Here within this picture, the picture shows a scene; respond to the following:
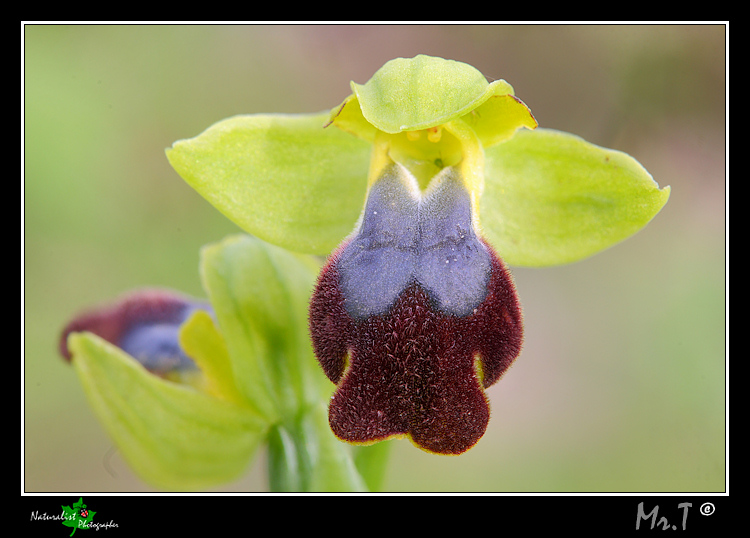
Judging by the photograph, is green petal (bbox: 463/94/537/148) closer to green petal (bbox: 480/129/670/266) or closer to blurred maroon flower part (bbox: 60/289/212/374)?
green petal (bbox: 480/129/670/266)

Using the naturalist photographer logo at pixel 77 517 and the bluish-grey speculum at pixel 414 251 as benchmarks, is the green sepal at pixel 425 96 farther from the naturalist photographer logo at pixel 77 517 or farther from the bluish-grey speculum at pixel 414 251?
the naturalist photographer logo at pixel 77 517

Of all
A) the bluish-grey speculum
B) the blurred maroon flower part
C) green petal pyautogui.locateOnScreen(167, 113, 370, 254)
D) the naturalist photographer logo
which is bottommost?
the naturalist photographer logo

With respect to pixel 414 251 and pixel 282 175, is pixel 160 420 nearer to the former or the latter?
pixel 282 175

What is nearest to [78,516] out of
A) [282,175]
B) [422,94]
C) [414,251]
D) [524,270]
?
[282,175]

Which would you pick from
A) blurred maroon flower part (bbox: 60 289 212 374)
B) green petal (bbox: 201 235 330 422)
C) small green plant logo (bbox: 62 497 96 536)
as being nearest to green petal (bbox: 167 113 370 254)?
green petal (bbox: 201 235 330 422)

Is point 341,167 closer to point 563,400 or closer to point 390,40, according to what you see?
point 563,400

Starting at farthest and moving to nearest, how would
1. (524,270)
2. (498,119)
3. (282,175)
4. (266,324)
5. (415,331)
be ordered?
(524,270), (266,324), (282,175), (498,119), (415,331)
